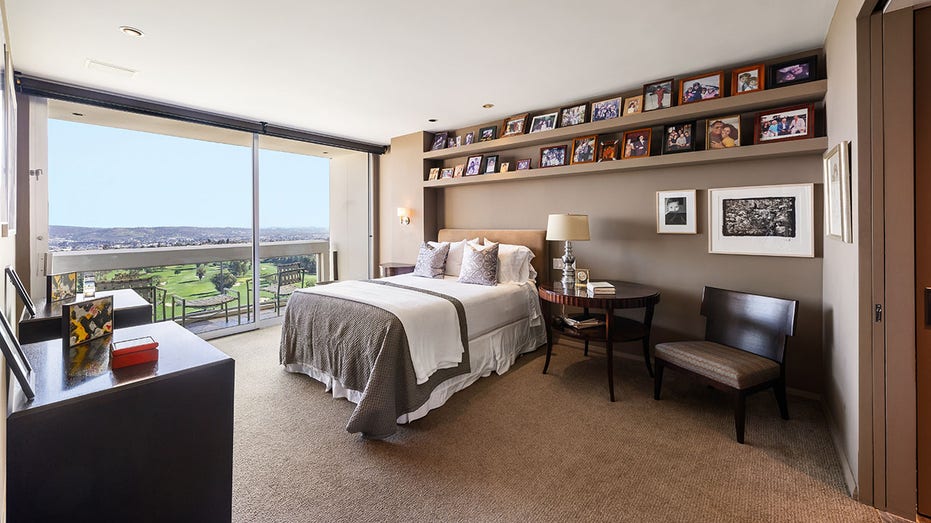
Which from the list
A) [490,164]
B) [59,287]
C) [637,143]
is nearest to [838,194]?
[637,143]

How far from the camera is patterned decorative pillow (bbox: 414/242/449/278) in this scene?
445cm

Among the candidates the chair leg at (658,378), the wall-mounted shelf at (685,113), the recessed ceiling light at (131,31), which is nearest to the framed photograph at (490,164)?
the wall-mounted shelf at (685,113)

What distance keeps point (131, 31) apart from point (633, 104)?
3.74 meters

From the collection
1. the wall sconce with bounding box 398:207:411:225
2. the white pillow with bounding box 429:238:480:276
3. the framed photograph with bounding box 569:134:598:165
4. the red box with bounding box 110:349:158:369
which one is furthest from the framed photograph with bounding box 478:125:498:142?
the red box with bounding box 110:349:158:369

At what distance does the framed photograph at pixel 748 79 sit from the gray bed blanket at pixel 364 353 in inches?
106

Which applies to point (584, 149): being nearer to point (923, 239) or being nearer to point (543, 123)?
point (543, 123)

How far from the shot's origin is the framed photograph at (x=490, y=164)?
4758mm

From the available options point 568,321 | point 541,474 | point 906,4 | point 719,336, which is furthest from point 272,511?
point 906,4

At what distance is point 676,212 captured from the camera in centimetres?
356

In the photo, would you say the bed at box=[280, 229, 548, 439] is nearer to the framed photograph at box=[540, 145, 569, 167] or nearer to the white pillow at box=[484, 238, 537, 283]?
the white pillow at box=[484, 238, 537, 283]

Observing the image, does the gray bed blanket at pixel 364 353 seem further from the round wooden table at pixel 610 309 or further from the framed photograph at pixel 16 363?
the framed photograph at pixel 16 363

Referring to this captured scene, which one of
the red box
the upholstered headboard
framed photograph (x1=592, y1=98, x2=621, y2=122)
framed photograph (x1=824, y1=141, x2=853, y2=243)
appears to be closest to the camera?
the red box

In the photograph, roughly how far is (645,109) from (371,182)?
12.7 feet

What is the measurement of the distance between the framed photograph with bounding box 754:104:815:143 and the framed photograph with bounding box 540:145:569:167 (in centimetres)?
161
